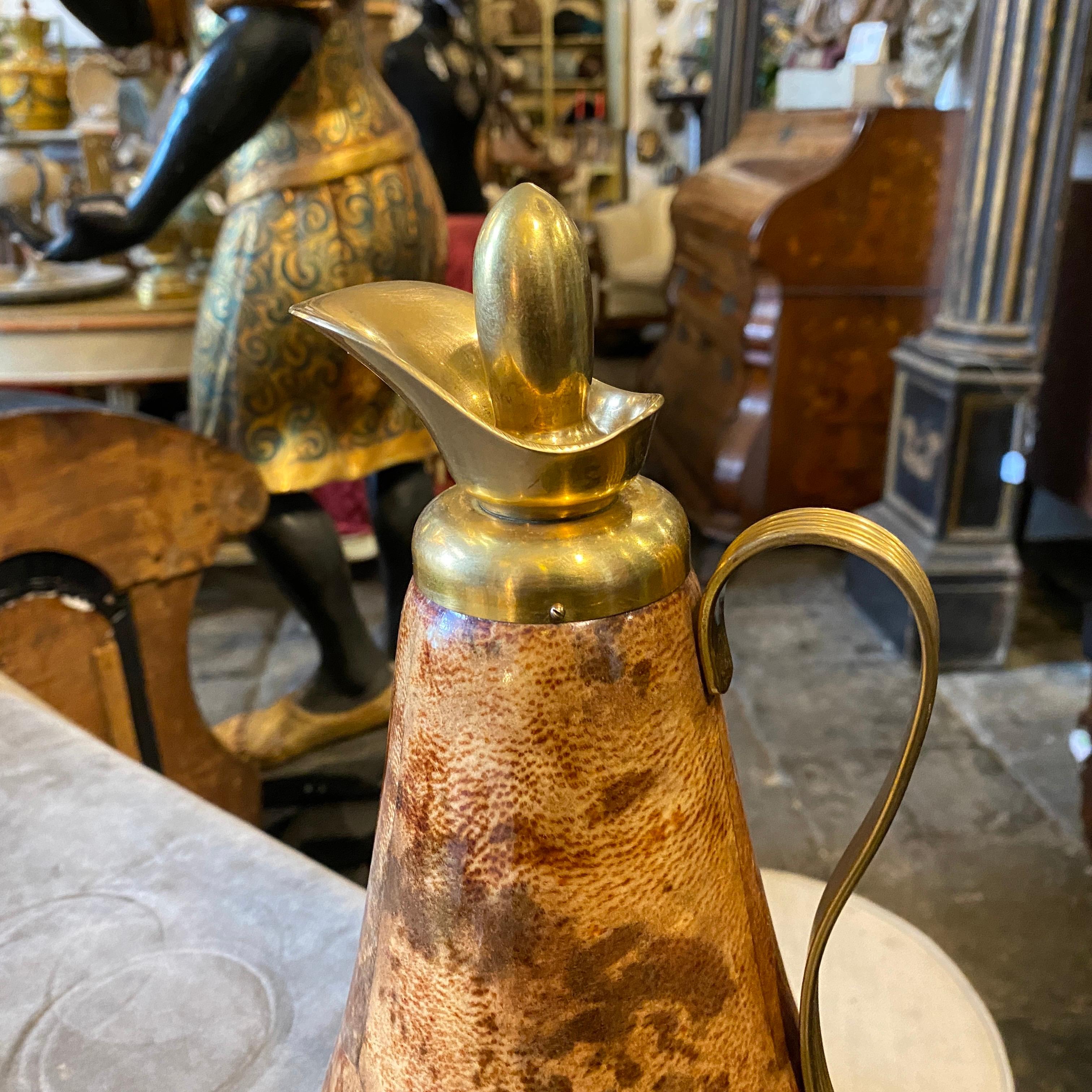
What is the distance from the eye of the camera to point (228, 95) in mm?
1376

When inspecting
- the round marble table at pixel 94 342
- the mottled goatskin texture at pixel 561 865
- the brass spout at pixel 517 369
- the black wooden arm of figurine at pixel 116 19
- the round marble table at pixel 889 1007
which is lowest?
the round marble table at pixel 889 1007

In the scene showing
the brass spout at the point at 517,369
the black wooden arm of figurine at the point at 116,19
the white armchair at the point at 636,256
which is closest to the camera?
the brass spout at the point at 517,369

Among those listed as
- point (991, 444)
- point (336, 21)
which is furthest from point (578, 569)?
point (991, 444)

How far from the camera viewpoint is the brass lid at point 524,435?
1.24 feet

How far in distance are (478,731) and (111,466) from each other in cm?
86

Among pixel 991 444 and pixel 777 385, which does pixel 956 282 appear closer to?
pixel 991 444

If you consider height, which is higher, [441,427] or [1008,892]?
[441,427]

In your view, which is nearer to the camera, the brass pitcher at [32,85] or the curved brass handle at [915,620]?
the curved brass handle at [915,620]

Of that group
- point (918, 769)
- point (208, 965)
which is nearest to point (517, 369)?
point (208, 965)

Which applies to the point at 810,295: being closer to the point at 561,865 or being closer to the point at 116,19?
the point at 116,19

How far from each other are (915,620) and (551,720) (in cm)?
16

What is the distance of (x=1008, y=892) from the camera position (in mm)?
1690

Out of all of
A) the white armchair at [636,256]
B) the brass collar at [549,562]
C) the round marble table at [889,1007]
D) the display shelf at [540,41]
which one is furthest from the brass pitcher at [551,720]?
the display shelf at [540,41]

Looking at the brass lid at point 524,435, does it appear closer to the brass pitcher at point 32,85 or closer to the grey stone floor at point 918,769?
the grey stone floor at point 918,769
